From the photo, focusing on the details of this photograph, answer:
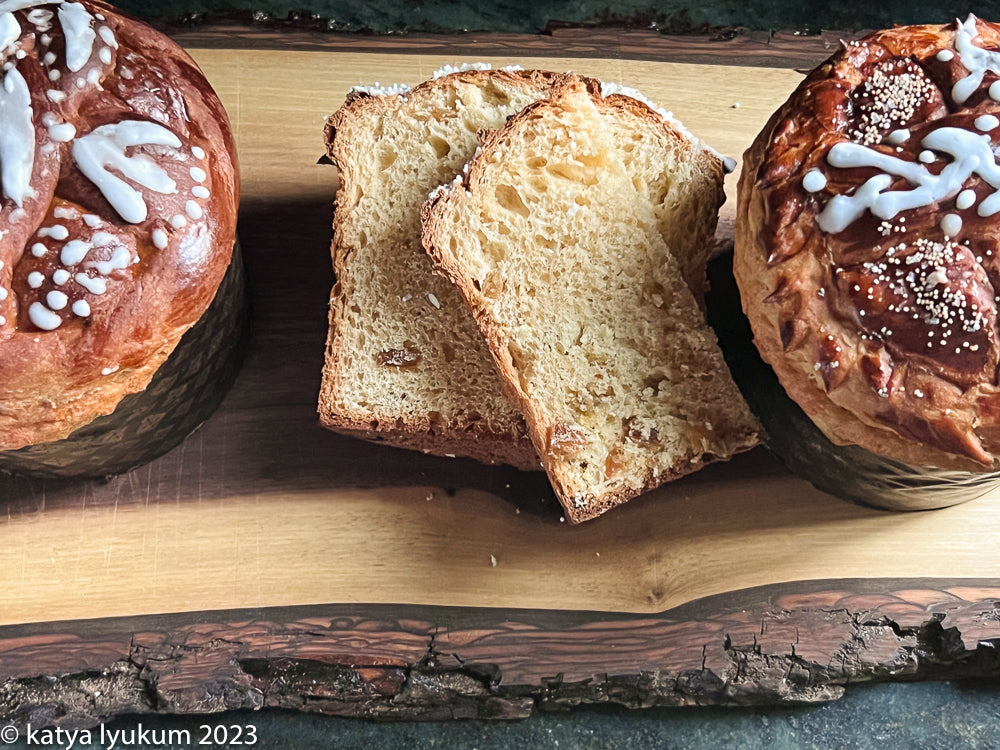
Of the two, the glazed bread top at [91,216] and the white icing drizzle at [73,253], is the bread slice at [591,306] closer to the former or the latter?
the glazed bread top at [91,216]

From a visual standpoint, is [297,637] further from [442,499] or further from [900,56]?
[900,56]

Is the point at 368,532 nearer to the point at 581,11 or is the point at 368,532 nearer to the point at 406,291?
the point at 406,291

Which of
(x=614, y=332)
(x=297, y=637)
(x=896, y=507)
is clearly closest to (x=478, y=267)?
(x=614, y=332)

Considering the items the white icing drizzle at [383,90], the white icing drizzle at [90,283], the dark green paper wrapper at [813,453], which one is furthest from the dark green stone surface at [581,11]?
the white icing drizzle at [90,283]

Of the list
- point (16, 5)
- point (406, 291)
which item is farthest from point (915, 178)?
point (16, 5)

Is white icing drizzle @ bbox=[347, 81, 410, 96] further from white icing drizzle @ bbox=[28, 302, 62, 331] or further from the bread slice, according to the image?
white icing drizzle @ bbox=[28, 302, 62, 331]

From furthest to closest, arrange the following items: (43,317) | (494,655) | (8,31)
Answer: (494,655) → (8,31) → (43,317)
